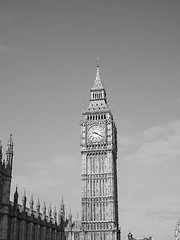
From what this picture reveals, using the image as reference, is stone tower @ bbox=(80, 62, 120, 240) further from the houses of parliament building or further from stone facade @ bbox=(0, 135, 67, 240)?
stone facade @ bbox=(0, 135, 67, 240)

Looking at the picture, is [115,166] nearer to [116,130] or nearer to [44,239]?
[116,130]

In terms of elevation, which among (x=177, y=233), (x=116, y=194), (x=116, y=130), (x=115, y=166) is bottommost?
(x=177, y=233)

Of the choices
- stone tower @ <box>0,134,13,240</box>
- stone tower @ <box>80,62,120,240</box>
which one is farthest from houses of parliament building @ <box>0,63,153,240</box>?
stone tower @ <box>0,134,13,240</box>

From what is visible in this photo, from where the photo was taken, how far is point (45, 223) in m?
84.3

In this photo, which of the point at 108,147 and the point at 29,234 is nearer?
the point at 29,234

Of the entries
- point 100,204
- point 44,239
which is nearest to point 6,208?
point 44,239

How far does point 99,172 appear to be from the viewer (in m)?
99.4

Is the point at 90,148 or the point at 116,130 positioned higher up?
the point at 116,130

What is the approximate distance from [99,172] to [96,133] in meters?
10.6

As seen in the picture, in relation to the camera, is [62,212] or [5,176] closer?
[5,176]

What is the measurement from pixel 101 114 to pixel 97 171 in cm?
1596

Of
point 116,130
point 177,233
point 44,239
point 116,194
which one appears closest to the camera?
point 177,233

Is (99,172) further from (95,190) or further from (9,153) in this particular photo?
(9,153)

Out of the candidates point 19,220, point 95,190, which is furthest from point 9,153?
point 95,190
